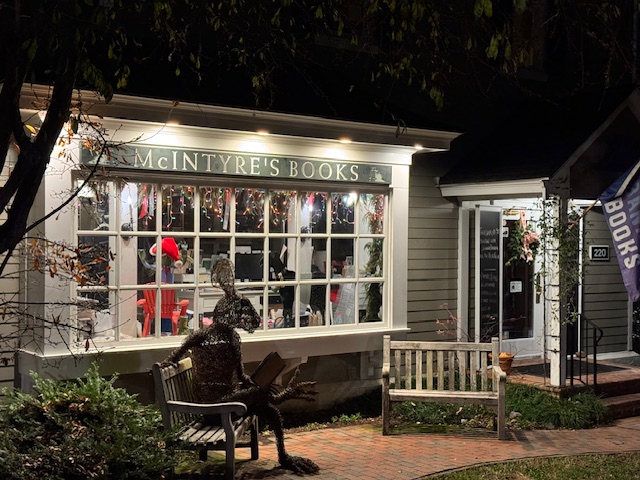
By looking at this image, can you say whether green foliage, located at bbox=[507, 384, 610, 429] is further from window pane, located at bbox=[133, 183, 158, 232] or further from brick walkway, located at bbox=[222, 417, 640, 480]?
window pane, located at bbox=[133, 183, 158, 232]

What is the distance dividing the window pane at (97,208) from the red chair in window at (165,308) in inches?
33.1

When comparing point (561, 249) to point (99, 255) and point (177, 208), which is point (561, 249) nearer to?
point (177, 208)

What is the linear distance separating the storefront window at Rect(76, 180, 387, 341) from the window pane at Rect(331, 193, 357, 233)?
12 mm

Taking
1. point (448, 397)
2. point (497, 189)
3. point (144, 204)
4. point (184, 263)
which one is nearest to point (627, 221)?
point (497, 189)

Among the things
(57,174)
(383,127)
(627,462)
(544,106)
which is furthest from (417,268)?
(57,174)

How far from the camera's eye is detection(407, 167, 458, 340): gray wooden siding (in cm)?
1162

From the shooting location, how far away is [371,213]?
34.6 ft

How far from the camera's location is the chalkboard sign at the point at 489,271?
40.7ft

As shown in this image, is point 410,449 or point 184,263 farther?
point 184,263

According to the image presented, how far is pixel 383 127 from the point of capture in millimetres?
10016

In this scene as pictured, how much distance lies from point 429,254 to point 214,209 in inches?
144

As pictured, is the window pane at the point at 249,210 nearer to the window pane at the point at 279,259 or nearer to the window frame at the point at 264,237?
the window frame at the point at 264,237

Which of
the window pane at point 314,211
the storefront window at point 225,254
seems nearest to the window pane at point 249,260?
the storefront window at point 225,254

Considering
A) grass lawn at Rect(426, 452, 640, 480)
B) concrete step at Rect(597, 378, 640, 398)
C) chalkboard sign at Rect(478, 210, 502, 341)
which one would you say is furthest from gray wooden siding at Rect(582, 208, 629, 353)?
grass lawn at Rect(426, 452, 640, 480)
